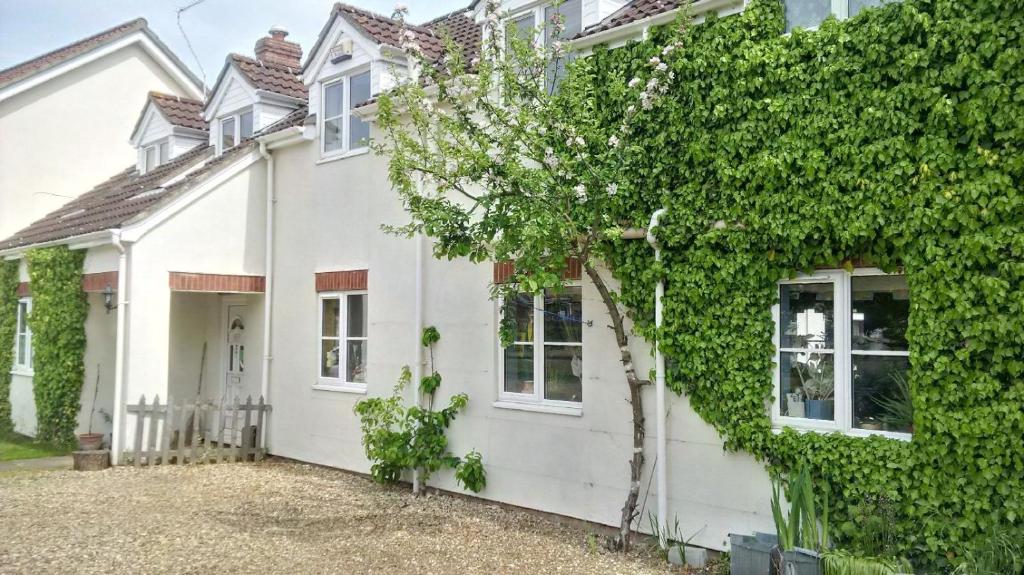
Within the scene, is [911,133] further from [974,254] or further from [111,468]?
[111,468]

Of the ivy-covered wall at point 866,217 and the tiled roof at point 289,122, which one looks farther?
the tiled roof at point 289,122

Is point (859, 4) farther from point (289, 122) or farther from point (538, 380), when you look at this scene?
point (289, 122)

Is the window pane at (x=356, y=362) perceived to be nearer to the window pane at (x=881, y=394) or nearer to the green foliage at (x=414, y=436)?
the green foliage at (x=414, y=436)

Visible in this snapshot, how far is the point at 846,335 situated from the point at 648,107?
112 inches

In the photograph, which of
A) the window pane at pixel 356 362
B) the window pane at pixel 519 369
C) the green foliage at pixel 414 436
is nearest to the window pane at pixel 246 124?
the window pane at pixel 356 362

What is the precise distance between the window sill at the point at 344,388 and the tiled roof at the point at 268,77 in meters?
6.00

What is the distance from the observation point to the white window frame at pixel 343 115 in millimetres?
12156

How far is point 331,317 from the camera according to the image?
1251 centimetres

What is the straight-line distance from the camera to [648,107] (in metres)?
7.67

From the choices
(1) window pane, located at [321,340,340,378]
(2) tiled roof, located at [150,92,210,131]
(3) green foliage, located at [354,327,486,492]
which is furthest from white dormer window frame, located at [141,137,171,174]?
(3) green foliage, located at [354,327,486,492]

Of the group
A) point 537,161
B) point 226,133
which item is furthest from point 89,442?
point 537,161

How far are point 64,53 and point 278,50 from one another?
6.15m

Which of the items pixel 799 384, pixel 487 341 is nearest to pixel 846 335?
pixel 799 384

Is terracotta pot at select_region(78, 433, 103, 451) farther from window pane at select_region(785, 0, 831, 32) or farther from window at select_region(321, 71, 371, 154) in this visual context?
window pane at select_region(785, 0, 831, 32)
